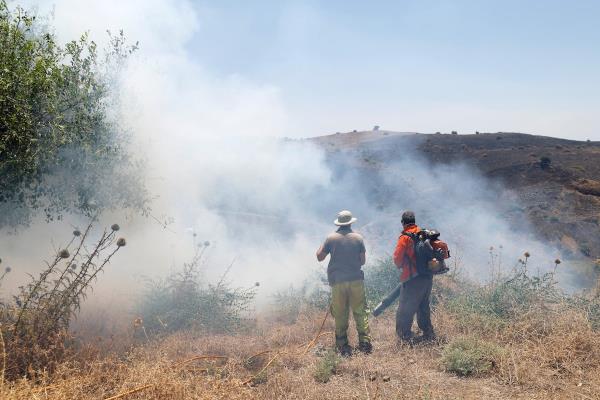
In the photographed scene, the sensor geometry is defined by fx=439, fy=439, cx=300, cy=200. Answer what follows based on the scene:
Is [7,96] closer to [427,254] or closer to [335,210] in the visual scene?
[427,254]

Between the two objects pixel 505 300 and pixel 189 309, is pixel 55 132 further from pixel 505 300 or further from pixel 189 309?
pixel 505 300

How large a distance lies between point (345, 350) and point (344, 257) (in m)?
1.18

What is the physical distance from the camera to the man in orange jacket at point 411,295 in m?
5.78

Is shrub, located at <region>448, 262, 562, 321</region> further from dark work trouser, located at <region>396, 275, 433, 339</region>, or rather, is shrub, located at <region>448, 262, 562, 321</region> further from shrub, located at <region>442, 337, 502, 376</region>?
shrub, located at <region>442, 337, 502, 376</region>

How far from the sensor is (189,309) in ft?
22.3

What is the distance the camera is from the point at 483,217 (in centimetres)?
1336

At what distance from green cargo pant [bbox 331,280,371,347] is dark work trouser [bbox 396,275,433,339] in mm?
502

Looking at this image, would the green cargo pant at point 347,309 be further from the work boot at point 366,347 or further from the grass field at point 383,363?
the grass field at point 383,363

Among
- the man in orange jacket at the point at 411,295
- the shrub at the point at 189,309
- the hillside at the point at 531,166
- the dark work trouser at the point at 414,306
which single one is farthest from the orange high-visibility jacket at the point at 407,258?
the hillside at the point at 531,166

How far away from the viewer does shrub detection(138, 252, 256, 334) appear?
657cm

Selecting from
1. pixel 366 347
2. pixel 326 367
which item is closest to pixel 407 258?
pixel 366 347

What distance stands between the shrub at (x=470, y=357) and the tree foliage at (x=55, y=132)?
5.03m

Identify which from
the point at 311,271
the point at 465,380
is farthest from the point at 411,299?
the point at 311,271

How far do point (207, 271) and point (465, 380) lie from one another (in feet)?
21.0
